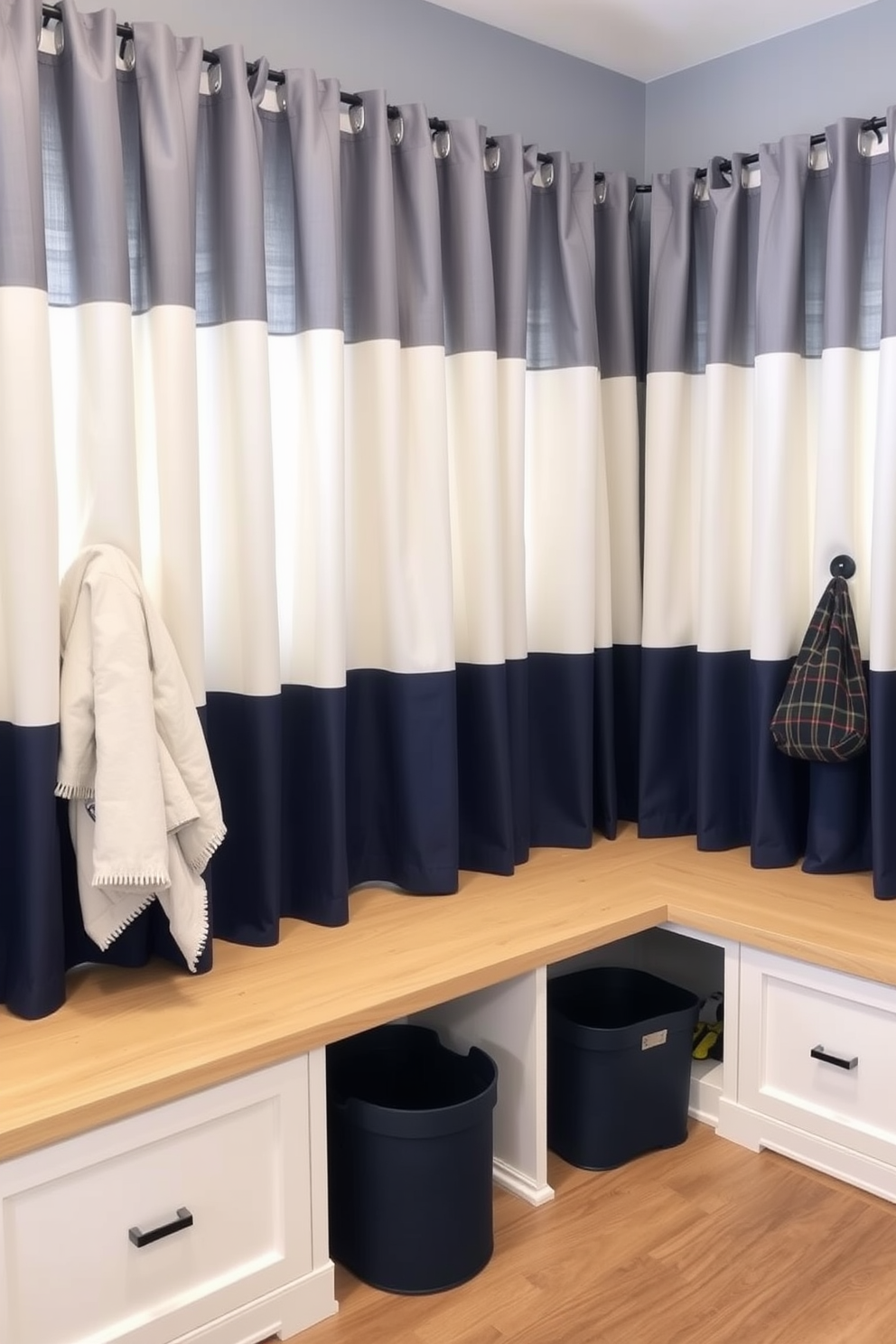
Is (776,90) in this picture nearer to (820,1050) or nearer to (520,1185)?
(820,1050)

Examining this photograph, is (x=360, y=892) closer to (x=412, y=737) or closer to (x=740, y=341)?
(x=412, y=737)

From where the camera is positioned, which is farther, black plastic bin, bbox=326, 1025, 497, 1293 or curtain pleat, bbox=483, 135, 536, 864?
curtain pleat, bbox=483, 135, 536, 864

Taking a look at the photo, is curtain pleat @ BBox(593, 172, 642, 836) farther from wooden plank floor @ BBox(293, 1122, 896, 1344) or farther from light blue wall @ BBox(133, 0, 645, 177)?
wooden plank floor @ BBox(293, 1122, 896, 1344)

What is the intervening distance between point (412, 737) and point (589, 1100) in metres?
0.80

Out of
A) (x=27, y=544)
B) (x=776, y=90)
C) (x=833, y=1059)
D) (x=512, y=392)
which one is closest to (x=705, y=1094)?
(x=833, y=1059)

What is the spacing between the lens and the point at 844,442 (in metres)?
2.55

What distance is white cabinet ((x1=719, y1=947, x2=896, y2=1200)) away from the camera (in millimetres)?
2199

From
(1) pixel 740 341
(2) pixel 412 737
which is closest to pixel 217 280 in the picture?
(2) pixel 412 737

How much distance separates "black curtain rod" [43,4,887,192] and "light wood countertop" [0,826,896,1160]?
1.57m

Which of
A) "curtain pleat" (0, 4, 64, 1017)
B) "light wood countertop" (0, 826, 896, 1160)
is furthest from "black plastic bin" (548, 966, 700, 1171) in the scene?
"curtain pleat" (0, 4, 64, 1017)

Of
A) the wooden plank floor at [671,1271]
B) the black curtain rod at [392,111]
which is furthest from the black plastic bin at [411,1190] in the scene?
the black curtain rod at [392,111]

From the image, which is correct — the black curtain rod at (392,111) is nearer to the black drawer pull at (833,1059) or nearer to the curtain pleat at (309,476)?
the curtain pleat at (309,476)

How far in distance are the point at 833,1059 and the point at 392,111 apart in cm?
202

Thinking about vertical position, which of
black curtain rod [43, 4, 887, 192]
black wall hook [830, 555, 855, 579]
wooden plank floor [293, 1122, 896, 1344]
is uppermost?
black curtain rod [43, 4, 887, 192]
